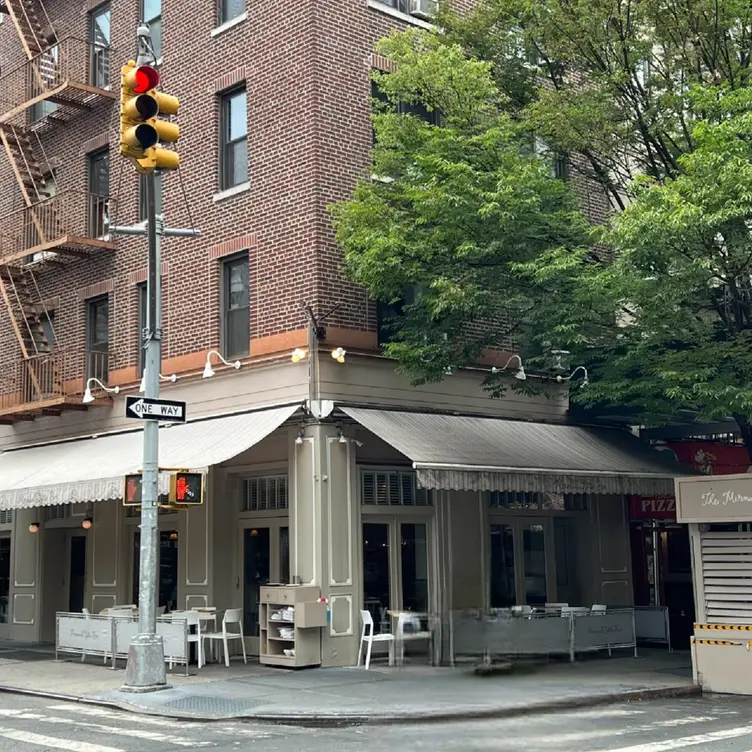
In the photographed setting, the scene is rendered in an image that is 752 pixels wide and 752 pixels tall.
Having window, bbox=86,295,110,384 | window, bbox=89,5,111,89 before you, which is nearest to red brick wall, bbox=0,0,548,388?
window, bbox=86,295,110,384

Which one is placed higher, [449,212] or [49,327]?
[49,327]

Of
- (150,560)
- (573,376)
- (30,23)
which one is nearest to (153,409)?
(150,560)

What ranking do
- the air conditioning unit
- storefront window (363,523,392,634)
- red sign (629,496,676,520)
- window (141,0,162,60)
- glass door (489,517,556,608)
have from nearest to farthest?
storefront window (363,523,392,634)
glass door (489,517,556,608)
the air conditioning unit
red sign (629,496,676,520)
window (141,0,162,60)

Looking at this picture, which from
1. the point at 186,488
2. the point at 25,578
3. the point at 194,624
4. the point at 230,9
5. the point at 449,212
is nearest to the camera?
the point at 186,488

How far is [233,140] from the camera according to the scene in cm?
2009

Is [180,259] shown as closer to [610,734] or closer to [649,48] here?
[649,48]

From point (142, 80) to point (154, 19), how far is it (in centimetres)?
1061

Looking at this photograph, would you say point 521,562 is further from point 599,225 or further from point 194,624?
point 599,225

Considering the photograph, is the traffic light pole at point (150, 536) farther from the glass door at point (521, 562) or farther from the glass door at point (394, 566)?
the glass door at point (521, 562)

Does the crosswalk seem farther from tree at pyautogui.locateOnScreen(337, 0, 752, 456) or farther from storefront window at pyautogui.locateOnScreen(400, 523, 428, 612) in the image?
tree at pyautogui.locateOnScreen(337, 0, 752, 456)

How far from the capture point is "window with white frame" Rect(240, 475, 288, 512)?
19.1 metres

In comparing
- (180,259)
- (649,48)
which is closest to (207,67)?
(180,259)

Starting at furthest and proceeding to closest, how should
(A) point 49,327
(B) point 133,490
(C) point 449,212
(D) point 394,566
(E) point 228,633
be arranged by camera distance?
(A) point 49,327
(D) point 394,566
(E) point 228,633
(C) point 449,212
(B) point 133,490

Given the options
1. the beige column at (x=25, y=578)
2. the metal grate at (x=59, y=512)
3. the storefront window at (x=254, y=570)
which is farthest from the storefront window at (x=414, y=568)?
the beige column at (x=25, y=578)
